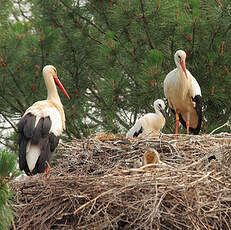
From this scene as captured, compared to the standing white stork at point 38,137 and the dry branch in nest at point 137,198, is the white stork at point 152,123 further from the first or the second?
the dry branch in nest at point 137,198

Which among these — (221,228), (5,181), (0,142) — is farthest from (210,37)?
(5,181)

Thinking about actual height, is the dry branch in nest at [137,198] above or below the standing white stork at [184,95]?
below

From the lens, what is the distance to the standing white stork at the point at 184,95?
300 inches

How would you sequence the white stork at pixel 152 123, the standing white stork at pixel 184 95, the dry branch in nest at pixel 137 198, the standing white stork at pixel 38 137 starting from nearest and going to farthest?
the dry branch in nest at pixel 137 198, the standing white stork at pixel 38 137, the white stork at pixel 152 123, the standing white stork at pixel 184 95

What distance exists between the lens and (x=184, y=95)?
795 cm

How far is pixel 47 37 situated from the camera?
8.47 m

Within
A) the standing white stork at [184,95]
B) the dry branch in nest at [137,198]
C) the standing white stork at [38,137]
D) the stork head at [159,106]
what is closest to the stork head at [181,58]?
the standing white stork at [184,95]

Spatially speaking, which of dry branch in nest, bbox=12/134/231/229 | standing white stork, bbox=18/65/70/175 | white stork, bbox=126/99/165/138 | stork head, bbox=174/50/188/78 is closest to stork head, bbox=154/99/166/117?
white stork, bbox=126/99/165/138

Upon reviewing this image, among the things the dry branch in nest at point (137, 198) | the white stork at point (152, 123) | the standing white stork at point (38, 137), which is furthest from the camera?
the white stork at point (152, 123)

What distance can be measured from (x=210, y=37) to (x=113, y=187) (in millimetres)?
3963

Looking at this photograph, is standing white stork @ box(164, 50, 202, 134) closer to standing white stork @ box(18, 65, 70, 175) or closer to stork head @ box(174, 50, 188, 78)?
stork head @ box(174, 50, 188, 78)

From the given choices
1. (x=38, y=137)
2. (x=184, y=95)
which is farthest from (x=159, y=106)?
(x=38, y=137)

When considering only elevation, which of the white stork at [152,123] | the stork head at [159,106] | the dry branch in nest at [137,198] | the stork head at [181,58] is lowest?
the dry branch in nest at [137,198]

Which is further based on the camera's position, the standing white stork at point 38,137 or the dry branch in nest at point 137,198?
the standing white stork at point 38,137
